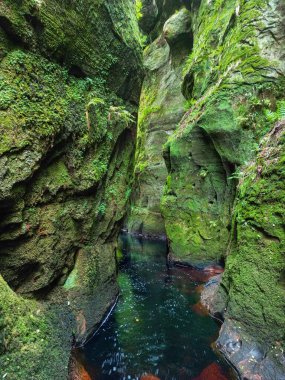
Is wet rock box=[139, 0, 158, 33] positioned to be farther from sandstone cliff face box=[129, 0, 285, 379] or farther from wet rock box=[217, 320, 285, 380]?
wet rock box=[217, 320, 285, 380]

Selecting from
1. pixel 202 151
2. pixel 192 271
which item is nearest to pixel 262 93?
pixel 202 151

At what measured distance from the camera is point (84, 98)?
245 inches

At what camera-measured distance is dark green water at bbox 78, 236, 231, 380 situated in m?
4.92

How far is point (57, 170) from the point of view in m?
5.40

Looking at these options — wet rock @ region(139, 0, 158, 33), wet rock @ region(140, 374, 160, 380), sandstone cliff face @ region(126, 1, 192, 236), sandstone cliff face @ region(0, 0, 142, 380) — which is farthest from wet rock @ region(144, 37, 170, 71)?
wet rock @ region(140, 374, 160, 380)

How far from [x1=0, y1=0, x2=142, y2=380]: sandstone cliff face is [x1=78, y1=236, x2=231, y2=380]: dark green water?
0.54m

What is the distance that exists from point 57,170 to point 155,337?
4150 mm

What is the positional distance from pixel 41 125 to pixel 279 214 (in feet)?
14.5

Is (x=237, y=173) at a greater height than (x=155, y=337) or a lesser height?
greater

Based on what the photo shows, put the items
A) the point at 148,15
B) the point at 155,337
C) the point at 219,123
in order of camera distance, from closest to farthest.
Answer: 1. the point at 155,337
2. the point at 219,123
3. the point at 148,15

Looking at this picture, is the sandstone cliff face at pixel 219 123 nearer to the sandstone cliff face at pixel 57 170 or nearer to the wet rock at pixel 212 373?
the sandstone cliff face at pixel 57 170

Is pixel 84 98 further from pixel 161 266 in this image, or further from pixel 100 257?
pixel 161 266

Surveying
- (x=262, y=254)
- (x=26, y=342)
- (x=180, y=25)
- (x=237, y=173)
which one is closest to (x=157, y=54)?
(x=180, y=25)

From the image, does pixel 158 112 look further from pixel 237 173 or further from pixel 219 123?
pixel 237 173
